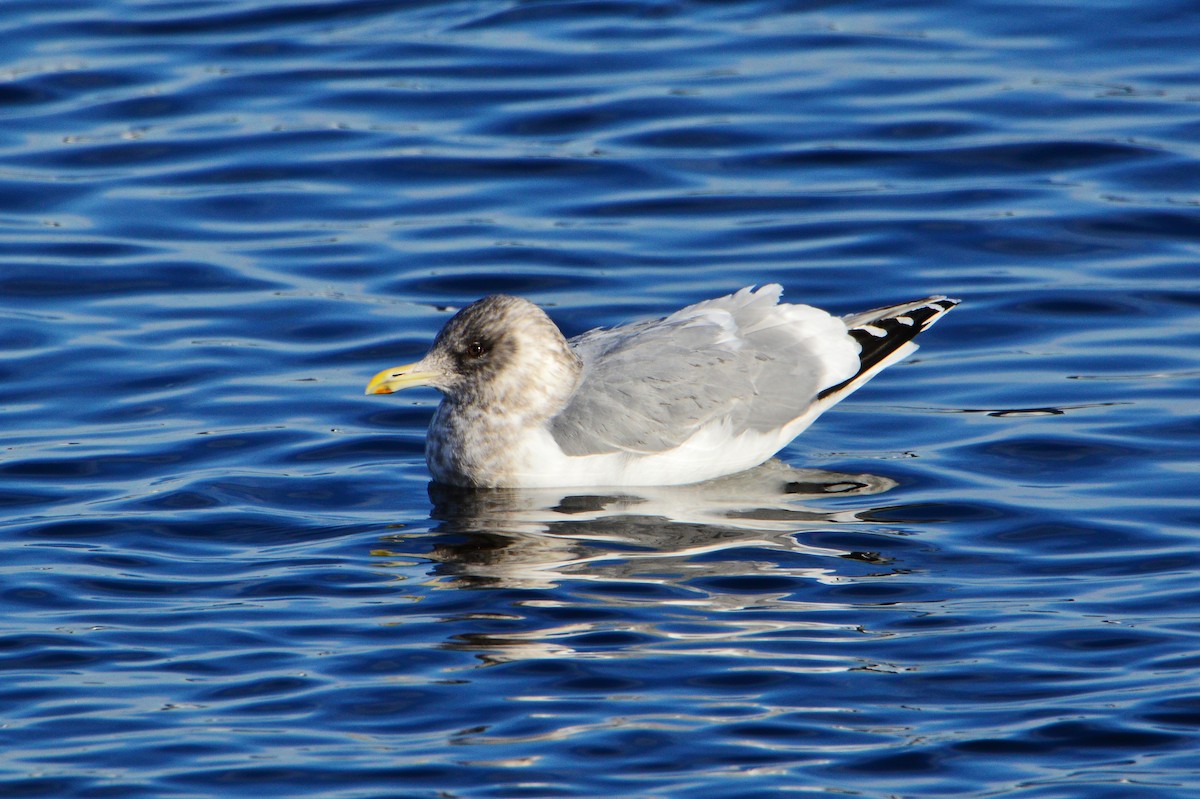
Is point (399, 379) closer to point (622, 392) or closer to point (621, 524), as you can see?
point (622, 392)

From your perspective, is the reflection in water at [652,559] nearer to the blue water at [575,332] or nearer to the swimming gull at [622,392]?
the blue water at [575,332]

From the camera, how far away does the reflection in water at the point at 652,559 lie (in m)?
7.52

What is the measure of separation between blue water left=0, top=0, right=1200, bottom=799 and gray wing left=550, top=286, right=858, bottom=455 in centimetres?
34

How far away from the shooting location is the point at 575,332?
11.8m

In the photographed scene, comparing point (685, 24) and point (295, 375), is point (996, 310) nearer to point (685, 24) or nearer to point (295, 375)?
point (295, 375)

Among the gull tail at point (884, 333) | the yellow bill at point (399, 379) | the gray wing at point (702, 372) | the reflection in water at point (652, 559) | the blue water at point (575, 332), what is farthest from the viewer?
the gull tail at point (884, 333)

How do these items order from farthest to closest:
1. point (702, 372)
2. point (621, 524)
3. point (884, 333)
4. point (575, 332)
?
point (575, 332)
point (884, 333)
point (702, 372)
point (621, 524)

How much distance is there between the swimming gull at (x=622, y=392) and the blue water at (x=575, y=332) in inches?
8.7

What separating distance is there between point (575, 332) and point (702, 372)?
2.36 m

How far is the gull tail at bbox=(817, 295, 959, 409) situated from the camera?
33.2 feet

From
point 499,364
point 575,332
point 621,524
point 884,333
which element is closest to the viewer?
point 621,524

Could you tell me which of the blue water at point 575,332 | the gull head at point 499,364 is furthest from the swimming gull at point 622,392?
the blue water at point 575,332

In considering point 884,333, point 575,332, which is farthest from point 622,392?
point 575,332

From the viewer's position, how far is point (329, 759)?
256 inches
